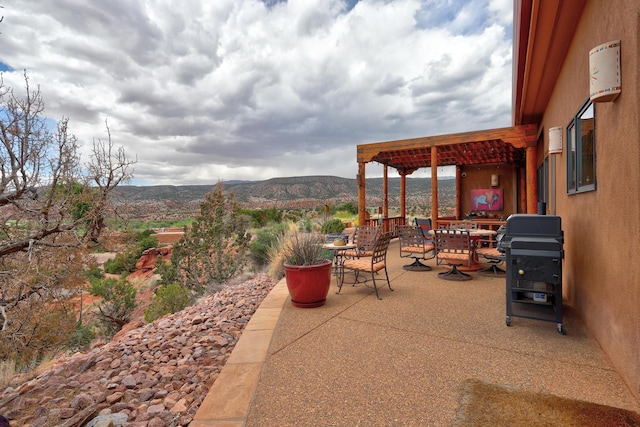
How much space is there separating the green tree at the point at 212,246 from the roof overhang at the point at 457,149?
406cm

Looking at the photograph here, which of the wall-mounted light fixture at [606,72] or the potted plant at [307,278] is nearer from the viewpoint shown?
the wall-mounted light fixture at [606,72]

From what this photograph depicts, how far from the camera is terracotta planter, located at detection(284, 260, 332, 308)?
3797 millimetres

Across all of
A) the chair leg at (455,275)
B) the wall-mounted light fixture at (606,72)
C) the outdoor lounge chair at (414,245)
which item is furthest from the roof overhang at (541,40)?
the chair leg at (455,275)

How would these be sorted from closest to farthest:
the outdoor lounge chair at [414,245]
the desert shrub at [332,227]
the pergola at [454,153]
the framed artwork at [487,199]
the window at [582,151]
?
the window at [582,151] < the outdoor lounge chair at [414,245] < the pergola at [454,153] < the desert shrub at [332,227] < the framed artwork at [487,199]

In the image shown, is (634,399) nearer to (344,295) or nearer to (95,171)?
(344,295)

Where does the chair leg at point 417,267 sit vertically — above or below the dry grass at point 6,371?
above

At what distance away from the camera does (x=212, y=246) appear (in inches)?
343

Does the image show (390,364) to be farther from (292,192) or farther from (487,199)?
(292,192)

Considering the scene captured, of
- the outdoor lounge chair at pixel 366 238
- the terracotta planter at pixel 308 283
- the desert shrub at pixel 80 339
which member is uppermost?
the outdoor lounge chair at pixel 366 238

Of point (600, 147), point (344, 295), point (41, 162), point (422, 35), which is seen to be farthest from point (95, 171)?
point (422, 35)

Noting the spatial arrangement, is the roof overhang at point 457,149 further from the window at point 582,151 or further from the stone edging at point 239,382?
the stone edging at point 239,382

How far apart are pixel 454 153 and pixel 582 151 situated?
717 centimetres

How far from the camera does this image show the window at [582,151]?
2.93 meters

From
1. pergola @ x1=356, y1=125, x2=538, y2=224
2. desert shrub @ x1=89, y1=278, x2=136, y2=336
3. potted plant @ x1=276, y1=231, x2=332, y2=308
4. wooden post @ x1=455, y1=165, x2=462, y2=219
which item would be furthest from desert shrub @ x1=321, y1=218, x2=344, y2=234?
potted plant @ x1=276, y1=231, x2=332, y2=308
